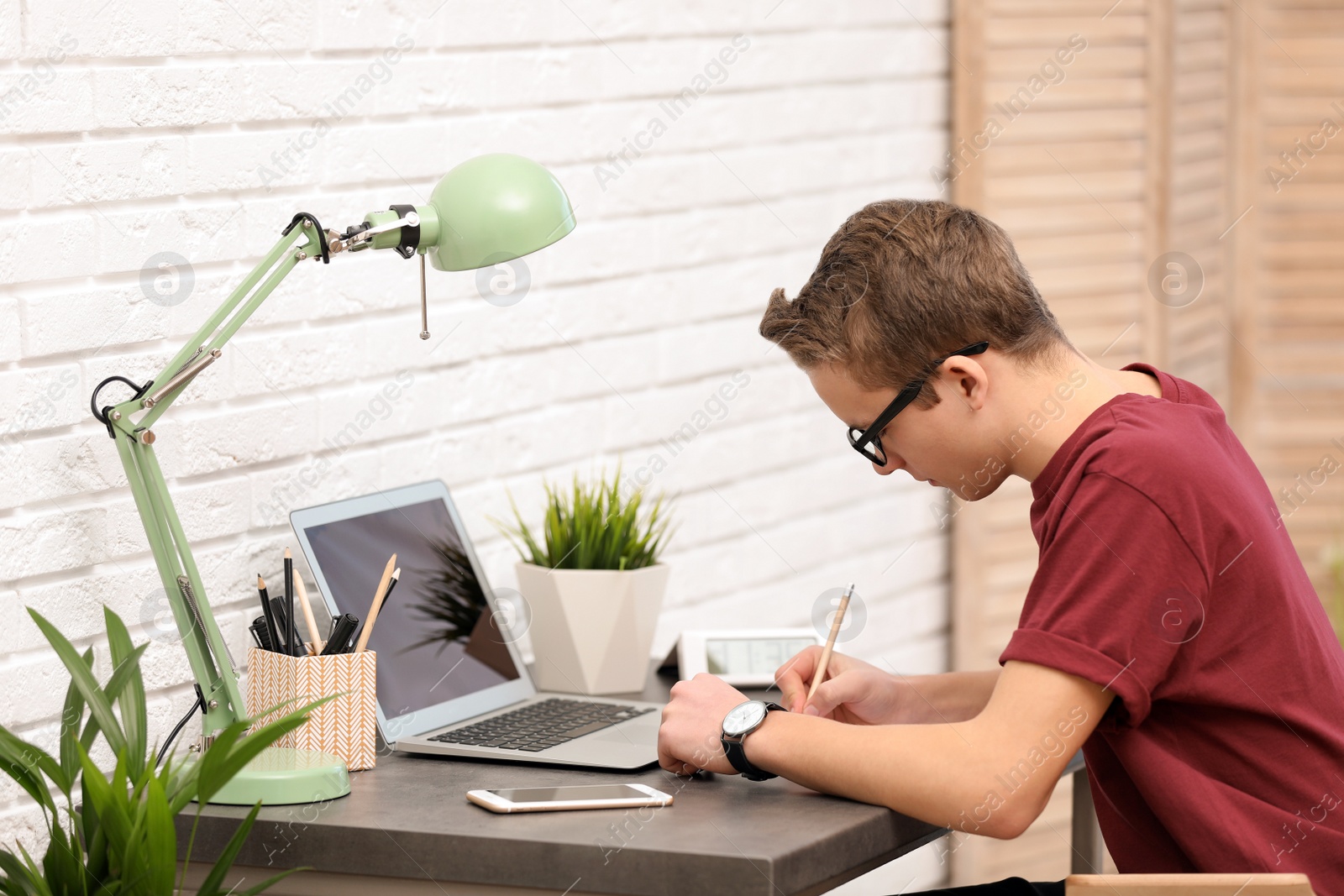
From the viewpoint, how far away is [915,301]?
1.45 metres

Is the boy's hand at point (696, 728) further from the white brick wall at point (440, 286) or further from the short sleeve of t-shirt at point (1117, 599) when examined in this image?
the white brick wall at point (440, 286)

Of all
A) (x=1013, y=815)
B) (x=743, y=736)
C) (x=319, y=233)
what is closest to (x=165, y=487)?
(x=319, y=233)

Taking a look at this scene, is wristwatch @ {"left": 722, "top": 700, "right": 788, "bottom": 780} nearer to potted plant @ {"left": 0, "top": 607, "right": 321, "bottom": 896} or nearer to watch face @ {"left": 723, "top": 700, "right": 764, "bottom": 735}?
watch face @ {"left": 723, "top": 700, "right": 764, "bottom": 735}

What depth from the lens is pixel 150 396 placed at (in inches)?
55.2

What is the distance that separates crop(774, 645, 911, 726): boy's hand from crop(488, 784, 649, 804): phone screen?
0.22 m

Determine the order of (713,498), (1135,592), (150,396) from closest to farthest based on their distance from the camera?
(1135,592)
(150,396)
(713,498)

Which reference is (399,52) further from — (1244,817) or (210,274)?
(1244,817)

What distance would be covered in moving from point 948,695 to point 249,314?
2.76 ft

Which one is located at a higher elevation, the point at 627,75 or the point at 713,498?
the point at 627,75

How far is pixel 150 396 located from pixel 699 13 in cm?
129

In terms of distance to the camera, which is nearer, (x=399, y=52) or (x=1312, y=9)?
(x=399, y=52)

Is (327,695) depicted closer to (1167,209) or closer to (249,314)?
(249,314)

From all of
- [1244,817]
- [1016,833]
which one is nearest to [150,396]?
[1016,833]

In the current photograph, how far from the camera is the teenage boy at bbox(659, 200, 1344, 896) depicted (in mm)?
1309
